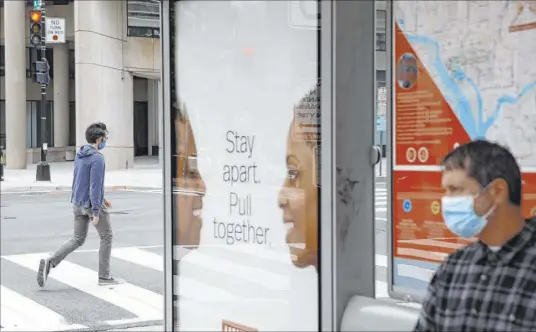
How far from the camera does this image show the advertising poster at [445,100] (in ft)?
12.9

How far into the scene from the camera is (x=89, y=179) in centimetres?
891

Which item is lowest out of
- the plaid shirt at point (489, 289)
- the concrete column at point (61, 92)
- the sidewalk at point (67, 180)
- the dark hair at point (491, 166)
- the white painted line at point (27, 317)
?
the white painted line at point (27, 317)

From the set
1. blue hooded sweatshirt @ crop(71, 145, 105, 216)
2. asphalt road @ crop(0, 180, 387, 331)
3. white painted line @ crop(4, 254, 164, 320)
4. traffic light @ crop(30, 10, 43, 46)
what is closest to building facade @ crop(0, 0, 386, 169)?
traffic light @ crop(30, 10, 43, 46)

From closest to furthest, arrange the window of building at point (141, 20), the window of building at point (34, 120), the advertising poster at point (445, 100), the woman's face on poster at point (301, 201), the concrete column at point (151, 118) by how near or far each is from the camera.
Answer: the woman's face on poster at point (301, 201) < the advertising poster at point (445, 100) < the window of building at point (141, 20) < the window of building at point (34, 120) < the concrete column at point (151, 118)

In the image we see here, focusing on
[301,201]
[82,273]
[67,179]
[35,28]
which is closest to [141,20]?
[67,179]

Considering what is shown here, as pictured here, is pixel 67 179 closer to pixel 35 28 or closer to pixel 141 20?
pixel 35 28

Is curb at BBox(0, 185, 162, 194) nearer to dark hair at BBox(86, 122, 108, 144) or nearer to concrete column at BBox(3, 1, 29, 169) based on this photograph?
concrete column at BBox(3, 1, 29, 169)

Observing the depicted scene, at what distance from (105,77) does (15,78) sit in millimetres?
3981

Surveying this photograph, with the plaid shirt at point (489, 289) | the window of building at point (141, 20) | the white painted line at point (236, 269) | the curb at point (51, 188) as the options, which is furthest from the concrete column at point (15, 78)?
the plaid shirt at point (489, 289)

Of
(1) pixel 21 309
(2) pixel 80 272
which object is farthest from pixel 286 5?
(2) pixel 80 272

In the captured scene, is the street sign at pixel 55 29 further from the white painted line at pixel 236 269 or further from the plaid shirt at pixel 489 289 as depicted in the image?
the plaid shirt at pixel 489 289

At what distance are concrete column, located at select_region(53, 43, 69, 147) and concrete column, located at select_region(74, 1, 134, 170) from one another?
7.66m

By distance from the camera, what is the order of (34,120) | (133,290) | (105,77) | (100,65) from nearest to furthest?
(133,290) < (100,65) < (105,77) < (34,120)

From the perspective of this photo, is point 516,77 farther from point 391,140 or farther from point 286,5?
point 286,5
